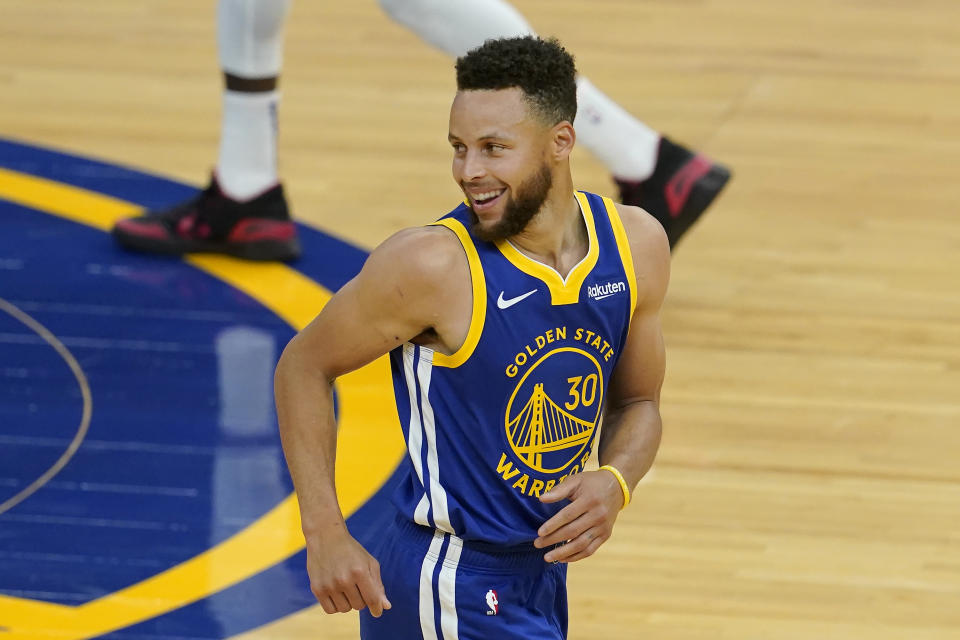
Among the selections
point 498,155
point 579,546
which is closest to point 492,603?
point 579,546

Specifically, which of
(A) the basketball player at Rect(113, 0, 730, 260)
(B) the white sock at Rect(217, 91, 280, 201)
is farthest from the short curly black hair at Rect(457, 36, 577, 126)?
(B) the white sock at Rect(217, 91, 280, 201)

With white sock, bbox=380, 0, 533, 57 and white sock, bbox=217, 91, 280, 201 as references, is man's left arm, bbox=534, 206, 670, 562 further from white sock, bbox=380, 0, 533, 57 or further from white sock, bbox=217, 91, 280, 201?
white sock, bbox=217, 91, 280, 201

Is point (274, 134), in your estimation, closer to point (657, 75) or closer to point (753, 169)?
point (753, 169)

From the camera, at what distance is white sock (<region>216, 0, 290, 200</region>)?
15.4 ft

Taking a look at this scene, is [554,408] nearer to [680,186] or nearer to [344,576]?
[344,576]

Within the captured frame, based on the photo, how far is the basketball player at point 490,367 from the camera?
2283 millimetres

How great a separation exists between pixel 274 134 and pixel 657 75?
7.81 ft

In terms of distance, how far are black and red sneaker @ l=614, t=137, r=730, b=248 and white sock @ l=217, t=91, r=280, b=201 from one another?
1089 mm

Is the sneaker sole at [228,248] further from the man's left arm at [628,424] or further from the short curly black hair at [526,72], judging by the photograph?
the short curly black hair at [526,72]

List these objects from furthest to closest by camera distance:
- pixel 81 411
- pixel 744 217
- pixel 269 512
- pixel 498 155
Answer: pixel 744 217, pixel 81 411, pixel 269 512, pixel 498 155

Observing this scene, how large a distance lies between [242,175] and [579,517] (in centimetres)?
282

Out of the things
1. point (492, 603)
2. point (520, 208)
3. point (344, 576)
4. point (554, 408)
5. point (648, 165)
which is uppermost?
point (520, 208)

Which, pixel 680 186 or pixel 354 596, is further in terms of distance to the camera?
pixel 680 186

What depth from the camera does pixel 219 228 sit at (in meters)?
5.02
